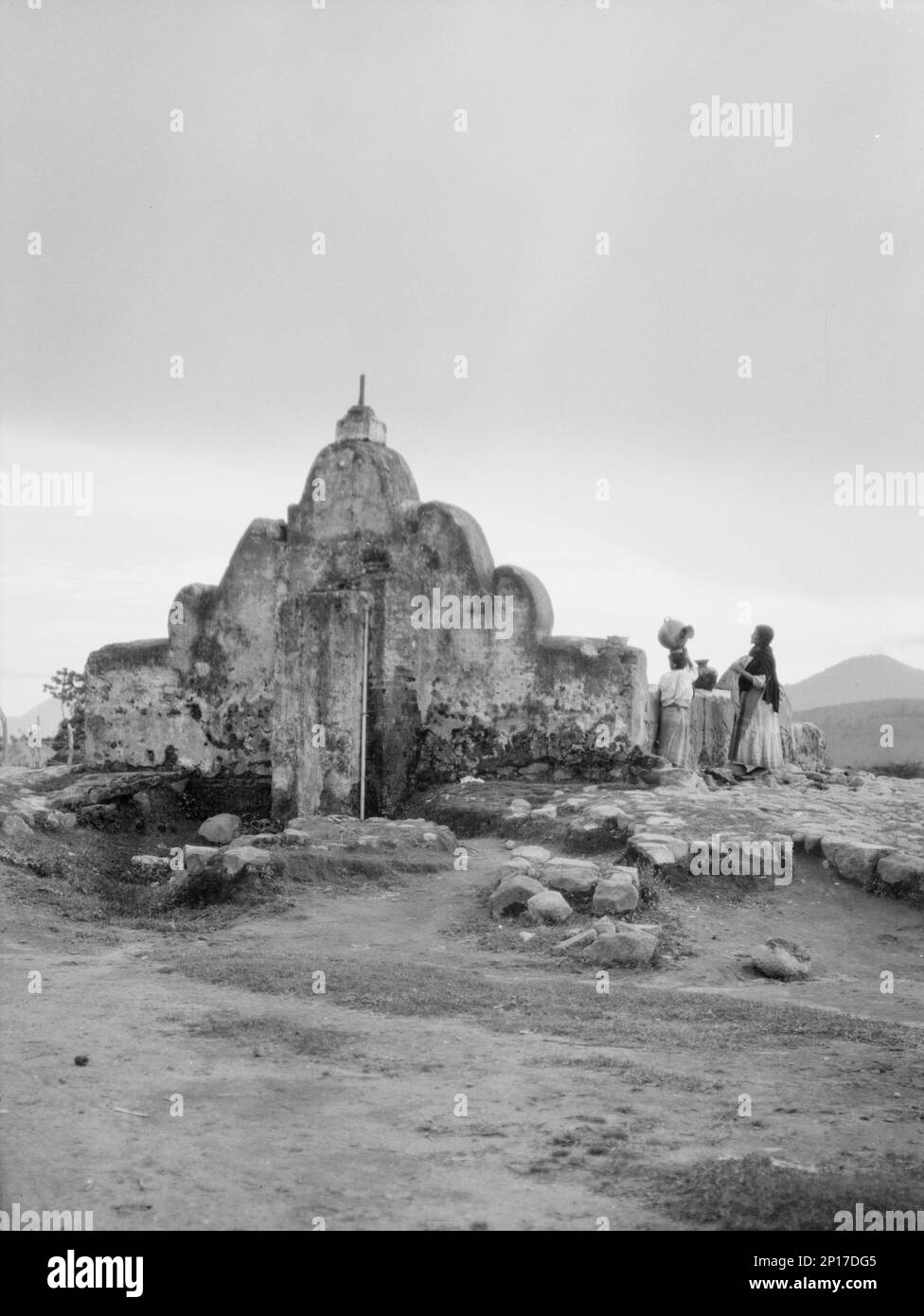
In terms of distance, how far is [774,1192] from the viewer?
4.06 m

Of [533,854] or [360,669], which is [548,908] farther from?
[360,669]

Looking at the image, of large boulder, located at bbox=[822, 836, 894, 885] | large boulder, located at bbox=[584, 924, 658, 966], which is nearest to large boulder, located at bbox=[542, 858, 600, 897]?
large boulder, located at bbox=[584, 924, 658, 966]

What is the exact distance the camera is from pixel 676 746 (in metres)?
14.5

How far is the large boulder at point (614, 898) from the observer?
888 centimetres

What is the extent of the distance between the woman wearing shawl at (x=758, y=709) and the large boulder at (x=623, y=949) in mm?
7699

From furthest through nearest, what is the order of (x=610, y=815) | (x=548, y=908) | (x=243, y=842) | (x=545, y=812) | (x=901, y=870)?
1. (x=545, y=812)
2. (x=610, y=815)
3. (x=243, y=842)
4. (x=901, y=870)
5. (x=548, y=908)

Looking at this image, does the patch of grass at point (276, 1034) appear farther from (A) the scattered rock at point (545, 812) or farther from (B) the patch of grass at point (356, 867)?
(A) the scattered rock at point (545, 812)

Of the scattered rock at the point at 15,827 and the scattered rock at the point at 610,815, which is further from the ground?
the scattered rock at the point at 610,815

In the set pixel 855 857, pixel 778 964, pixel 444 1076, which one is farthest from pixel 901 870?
pixel 444 1076

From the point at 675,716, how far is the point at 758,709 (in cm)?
150

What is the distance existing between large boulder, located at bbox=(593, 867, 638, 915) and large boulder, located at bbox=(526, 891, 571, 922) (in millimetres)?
213

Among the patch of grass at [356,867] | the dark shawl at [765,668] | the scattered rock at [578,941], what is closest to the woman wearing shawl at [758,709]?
the dark shawl at [765,668]
